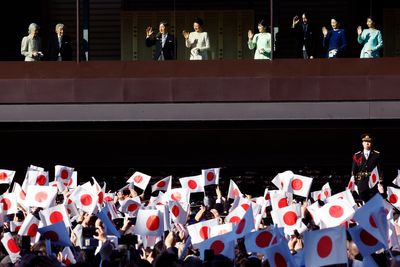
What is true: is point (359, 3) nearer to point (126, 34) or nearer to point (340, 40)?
point (340, 40)

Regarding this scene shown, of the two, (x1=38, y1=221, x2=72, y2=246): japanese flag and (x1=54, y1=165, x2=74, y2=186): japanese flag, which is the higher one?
(x1=38, y1=221, x2=72, y2=246): japanese flag

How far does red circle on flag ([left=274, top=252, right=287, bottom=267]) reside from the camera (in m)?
12.1

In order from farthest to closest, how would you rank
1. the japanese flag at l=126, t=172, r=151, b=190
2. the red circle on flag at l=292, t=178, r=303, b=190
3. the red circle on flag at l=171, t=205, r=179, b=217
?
the japanese flag at l=126, t=172, r=151, b=190 → the red circle on flag at l=292, t=178, r=303, b=190 → the red circle on flag at l=171, t=205, r=179, b=217

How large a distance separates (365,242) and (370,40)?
14787 millimetres

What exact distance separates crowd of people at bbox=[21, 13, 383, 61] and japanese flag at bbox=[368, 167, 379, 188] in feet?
15.7

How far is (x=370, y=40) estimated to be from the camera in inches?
1077

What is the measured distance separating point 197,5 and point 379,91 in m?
4.55

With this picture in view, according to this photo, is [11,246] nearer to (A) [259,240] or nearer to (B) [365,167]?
(A) [259,240]

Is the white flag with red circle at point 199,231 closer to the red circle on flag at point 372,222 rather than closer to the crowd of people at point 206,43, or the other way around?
the red circle on flag at point 372,222

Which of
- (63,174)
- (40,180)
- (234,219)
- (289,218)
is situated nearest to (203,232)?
(234,219)

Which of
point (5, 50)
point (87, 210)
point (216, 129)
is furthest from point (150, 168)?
point (87, 210)

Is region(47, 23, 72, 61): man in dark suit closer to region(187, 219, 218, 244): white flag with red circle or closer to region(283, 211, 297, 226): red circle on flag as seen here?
region(283, 211, 297, 226): red circle on flag

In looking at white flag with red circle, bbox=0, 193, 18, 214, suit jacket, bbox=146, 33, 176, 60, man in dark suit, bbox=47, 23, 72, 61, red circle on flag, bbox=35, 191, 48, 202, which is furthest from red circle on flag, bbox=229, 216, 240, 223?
man in dark suit, bbox=47, 23, 72, 61

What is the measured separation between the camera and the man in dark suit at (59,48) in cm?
2795
